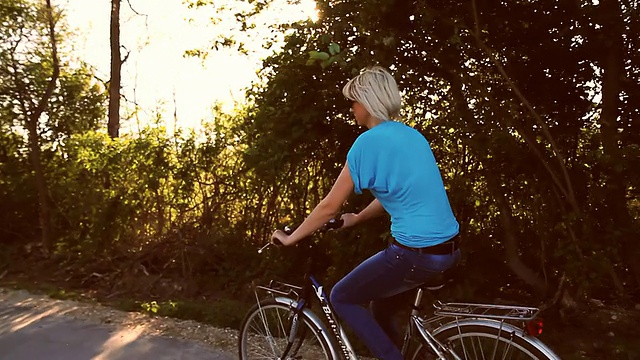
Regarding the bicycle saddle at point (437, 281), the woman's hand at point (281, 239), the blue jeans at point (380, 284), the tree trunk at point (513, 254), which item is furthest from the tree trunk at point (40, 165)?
the bicycle saddle at point (437, 281)

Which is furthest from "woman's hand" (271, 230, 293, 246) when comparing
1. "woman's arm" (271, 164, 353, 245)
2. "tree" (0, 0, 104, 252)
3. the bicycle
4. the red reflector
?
"tree" (0, 0, 104, 252)

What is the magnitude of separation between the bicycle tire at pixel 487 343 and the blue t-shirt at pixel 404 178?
0.47m

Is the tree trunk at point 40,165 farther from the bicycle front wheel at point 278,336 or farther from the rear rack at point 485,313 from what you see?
the rear rack at point 485,313

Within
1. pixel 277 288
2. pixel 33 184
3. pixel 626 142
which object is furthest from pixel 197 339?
pixel 33 184

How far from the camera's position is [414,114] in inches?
261

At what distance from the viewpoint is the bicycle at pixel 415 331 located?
3.03m

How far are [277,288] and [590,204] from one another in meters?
3.05

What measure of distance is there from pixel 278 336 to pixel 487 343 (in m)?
1.44

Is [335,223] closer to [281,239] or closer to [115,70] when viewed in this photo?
[281,239]

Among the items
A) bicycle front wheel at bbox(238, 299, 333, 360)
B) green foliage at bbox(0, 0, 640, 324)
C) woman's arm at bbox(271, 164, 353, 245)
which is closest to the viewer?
woman's arm at bbox(271, 164, 353, 245)

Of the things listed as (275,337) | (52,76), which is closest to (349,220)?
(275,337)

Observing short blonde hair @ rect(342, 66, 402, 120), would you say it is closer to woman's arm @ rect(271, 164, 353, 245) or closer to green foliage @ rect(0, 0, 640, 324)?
woman's arm @ rect(271, 164, 353, 245)

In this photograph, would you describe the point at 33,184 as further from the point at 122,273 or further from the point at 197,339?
the point at 197,339

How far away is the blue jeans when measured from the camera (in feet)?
10.2
